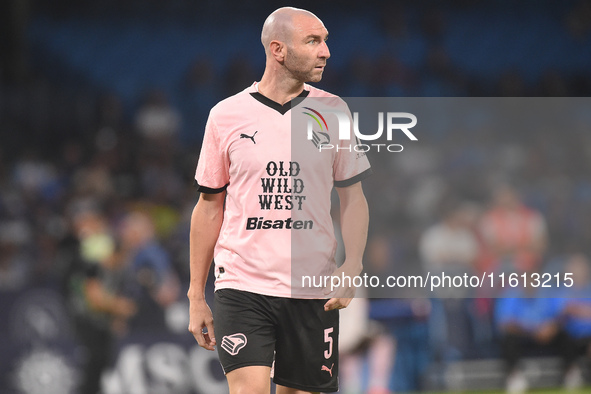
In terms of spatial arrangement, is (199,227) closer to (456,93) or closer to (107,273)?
(107,273)

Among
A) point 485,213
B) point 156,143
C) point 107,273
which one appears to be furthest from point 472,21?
point 107,273

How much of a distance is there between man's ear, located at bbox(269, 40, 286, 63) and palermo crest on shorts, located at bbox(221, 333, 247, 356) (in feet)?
4.49

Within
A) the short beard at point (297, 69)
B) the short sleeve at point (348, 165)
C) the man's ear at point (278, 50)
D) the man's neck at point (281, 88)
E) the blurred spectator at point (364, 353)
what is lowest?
the blurred spectator at point (364, 353)

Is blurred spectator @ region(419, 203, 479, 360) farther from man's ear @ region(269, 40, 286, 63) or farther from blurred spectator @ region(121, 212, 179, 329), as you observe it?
man's ear @ region(269, 40, 286, 63)

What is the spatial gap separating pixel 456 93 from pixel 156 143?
4.29 metres

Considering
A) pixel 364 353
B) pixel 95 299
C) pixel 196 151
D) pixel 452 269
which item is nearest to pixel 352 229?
pixel 452 269

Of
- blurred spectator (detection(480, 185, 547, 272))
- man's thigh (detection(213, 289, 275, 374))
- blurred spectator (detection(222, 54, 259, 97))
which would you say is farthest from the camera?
blurred spectator (detection(222, 54, 259, 97))

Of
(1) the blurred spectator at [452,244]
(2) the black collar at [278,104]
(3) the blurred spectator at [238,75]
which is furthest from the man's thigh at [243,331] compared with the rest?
(3) the blurred spectator at [238,75]

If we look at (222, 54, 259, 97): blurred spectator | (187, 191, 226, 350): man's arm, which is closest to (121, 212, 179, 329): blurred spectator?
(222, 54, 259, 97): blurred spectator

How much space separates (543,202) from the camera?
8.38 meters

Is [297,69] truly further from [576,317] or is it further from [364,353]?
[576,317]

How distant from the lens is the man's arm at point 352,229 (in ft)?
13.6

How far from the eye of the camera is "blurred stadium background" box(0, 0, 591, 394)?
8.38 m

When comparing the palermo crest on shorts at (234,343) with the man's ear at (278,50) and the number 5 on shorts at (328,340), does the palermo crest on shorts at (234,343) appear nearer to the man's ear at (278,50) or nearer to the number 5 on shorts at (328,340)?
the number 5 on shorts at (328,340)
